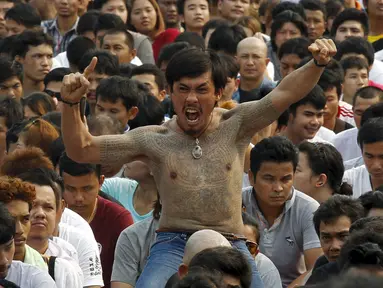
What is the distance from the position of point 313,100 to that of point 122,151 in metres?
4.33

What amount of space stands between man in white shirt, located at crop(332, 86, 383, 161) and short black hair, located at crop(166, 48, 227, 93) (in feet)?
14.5

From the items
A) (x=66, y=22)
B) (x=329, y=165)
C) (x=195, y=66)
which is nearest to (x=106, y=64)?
(x=66, y=22)

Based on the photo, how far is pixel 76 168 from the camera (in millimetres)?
9820

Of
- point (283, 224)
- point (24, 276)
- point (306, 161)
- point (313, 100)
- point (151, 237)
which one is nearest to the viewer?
point (24, 276)

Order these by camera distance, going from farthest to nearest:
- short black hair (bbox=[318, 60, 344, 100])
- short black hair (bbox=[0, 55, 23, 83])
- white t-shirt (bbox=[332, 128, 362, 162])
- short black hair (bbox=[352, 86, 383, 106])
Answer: short black hair (bbox=[0, 55, 23, 83]) → short black hair (bbox=[318, 60, 344, 100]) → short black hair (bbox=[352, 86, 383, 106]) → white t-shirt (bbox=[332, 128, 362, 162])

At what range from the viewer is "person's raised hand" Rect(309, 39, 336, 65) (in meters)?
7.71

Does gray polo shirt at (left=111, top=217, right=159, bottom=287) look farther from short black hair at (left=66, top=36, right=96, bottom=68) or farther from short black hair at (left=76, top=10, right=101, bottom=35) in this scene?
short black hair at (left=76, top=10, right=101, bottom=35)

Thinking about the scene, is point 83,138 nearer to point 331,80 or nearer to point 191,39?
point 331,80

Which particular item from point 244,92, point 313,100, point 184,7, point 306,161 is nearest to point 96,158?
point 306,161

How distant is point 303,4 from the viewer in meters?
16.9

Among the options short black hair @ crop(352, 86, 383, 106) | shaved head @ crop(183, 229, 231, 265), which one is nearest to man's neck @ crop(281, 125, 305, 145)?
short black hair @ crop(352, 86, 383, 106)

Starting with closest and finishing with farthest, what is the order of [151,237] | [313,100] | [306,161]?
[151,237] → [306,161] → [313,100]

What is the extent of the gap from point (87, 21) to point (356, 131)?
15.8ft

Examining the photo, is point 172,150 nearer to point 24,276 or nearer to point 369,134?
point 24,276
